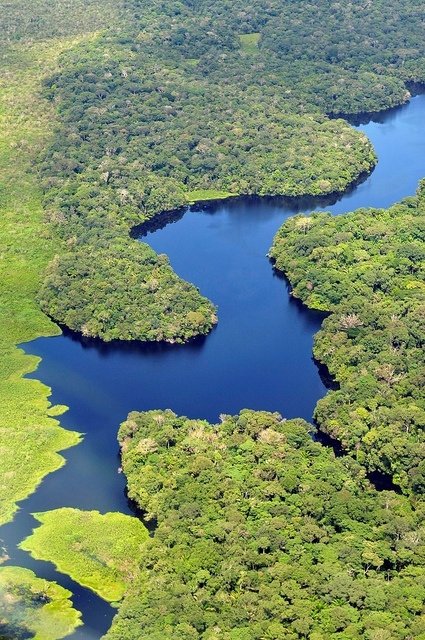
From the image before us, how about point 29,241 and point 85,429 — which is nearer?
point 85,429

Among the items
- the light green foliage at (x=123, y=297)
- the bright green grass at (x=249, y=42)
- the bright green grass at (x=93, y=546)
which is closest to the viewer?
the bright green grass at (x=93, y=546)

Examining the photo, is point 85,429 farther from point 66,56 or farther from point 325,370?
point 66,56

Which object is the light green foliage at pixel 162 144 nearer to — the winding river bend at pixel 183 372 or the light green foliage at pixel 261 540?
the winding river bend at pixel 183 372

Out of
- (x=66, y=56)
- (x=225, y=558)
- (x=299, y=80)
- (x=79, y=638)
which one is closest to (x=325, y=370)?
(x=225, y=558)

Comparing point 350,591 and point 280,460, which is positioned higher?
point 280,460

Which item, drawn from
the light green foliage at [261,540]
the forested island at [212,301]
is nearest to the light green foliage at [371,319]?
the forested island at [212,301]

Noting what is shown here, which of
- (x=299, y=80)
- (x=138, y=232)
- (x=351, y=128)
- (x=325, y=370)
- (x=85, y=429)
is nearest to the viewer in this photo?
(x=85, y=429)

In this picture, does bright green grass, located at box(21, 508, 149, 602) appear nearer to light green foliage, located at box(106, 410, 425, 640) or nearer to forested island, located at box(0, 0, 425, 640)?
forested island, located at box(0, 0, 425, 640)

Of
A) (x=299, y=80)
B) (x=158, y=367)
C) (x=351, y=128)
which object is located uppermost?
(x=299, y=80)
